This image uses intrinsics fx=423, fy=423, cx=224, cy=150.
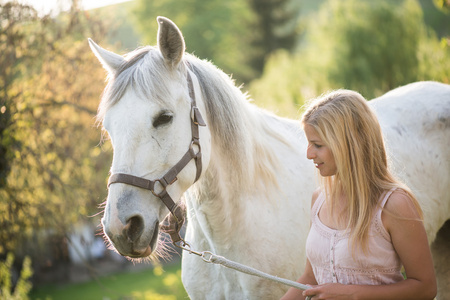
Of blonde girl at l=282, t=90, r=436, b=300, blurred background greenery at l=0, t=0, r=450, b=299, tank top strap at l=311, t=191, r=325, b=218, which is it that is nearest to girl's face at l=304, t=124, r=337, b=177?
blonde girl at l=282, t=90, r=436, b=300

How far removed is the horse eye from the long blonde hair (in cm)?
84

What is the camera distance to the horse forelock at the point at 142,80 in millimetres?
2336

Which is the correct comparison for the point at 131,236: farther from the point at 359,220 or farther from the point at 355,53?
the point at 355,53

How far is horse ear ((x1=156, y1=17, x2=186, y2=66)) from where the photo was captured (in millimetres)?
2354

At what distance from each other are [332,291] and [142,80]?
1.46 metres

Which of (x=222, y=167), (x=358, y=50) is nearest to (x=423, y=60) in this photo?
(x=358, y=50)

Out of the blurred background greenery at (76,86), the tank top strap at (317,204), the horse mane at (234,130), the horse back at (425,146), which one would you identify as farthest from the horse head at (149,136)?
the horse back at (425,146)

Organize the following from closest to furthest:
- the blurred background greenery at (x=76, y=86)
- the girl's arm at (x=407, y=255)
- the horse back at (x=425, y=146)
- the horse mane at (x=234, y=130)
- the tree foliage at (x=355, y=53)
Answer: the girl's arm at (x=407, y=255), the horse mane at (x=234, y=130), the horse back at (x=425, y=146), the blurred background greenery at (x=76, y=86), the tree foliage at (x=355, y=53)

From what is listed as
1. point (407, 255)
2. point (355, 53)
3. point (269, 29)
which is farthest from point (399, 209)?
point (269, 29)

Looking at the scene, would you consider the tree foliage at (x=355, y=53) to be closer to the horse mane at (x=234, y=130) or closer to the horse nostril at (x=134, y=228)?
the horse mane at (x=234, y=130)

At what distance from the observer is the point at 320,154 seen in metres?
1.92

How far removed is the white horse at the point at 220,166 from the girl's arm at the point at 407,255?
1.05 m

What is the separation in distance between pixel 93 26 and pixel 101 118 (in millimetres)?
4781

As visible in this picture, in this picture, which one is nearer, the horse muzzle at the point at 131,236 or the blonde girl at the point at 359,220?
the blonde girl at the point at 359,220
